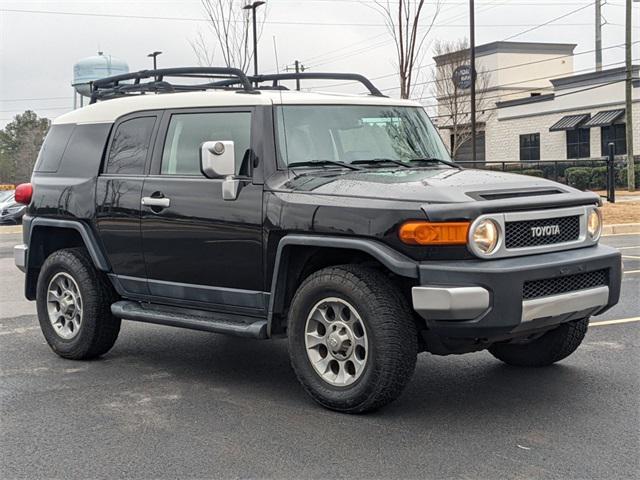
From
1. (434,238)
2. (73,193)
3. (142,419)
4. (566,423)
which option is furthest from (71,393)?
(566,423)

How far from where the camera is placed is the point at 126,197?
6410mm

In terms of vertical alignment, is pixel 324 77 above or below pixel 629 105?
below

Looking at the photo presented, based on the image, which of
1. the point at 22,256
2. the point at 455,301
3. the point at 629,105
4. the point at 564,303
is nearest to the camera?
the point at 455,301

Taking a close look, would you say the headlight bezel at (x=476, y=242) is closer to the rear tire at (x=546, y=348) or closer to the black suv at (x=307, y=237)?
the black suv at (x=307, y=237)

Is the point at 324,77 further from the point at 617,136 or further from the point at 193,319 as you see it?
the point at 617,136

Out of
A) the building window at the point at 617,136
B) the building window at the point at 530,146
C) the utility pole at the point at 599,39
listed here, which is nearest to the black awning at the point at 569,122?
the building window at the point at 617,136

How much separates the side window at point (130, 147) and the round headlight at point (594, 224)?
10.4ft

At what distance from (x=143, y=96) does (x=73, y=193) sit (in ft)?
3.09

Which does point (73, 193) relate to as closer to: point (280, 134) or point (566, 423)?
point (280, 134)

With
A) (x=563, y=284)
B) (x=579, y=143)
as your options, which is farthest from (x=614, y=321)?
(x=579, y=143)

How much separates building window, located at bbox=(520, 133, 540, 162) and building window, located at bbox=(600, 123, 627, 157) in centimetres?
655

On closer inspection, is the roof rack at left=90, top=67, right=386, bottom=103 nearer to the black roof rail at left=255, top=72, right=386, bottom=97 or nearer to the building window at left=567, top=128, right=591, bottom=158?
the black roof rail at left=255, top=72, right=386, bottom=97

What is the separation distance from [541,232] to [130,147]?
317cm

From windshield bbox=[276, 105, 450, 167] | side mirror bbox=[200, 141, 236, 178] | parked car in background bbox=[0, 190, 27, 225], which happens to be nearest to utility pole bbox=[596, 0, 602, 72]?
parked car in background bbox=[0, 190, 27, 225]
